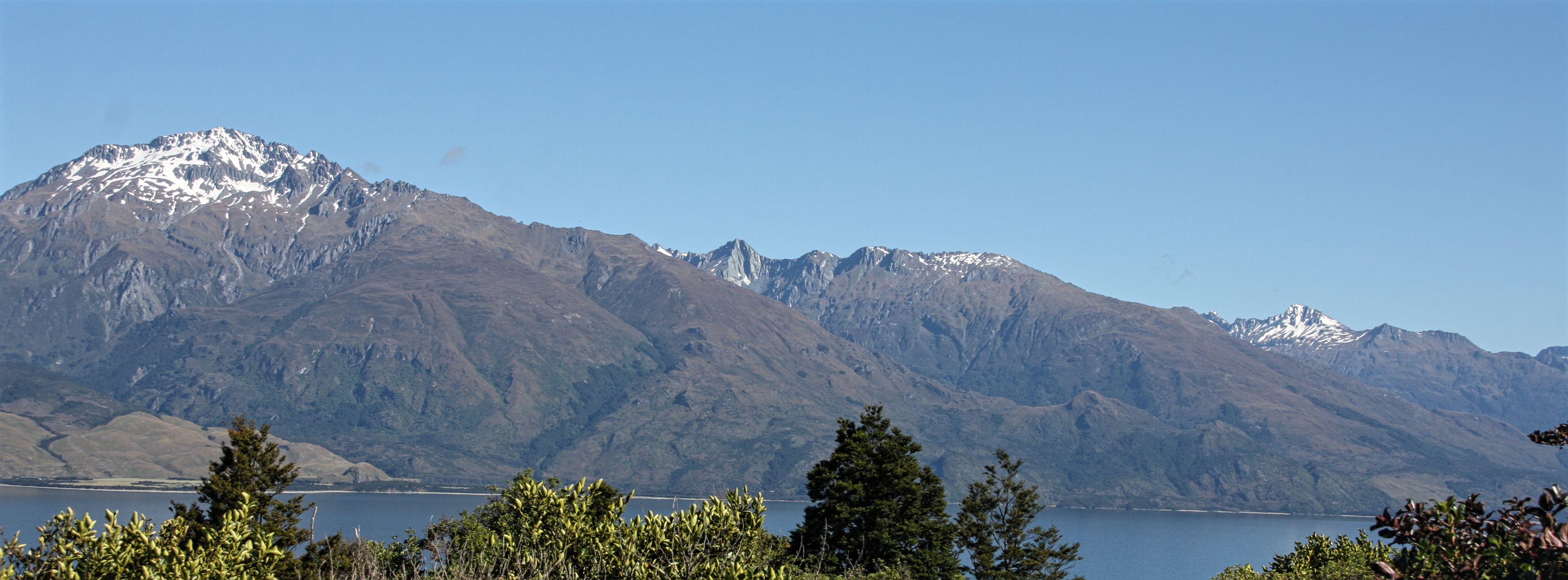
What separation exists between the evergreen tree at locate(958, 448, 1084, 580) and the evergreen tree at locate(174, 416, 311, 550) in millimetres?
56205

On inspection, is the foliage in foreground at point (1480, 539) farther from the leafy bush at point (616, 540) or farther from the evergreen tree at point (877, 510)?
the evergreen tree at point (877, 510)

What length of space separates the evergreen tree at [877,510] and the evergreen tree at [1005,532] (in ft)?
56.3

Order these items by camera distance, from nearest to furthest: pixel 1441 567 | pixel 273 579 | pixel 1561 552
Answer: pixel 1561 552, pixel 1441 567, pixel 273 579

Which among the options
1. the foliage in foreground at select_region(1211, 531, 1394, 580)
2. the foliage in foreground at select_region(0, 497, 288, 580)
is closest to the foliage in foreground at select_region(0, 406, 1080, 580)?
the foliage in foreground at select_region(0, 497, 288, 580)

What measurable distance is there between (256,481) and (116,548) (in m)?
41.6

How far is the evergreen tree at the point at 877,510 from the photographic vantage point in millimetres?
84375

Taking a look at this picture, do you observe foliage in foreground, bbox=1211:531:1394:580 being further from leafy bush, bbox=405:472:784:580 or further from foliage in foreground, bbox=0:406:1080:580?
leafy bush, bbox=405:472:784:580

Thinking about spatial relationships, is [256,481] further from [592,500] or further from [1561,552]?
[1561,552]

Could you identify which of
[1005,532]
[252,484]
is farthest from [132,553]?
[1005,532]

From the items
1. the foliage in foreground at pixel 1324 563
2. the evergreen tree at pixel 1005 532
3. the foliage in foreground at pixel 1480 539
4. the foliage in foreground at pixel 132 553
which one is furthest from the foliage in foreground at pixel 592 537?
the foliage in foreground at pixel 1324 563

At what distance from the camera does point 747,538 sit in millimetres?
33906

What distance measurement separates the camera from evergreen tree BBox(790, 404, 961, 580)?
84375 mm

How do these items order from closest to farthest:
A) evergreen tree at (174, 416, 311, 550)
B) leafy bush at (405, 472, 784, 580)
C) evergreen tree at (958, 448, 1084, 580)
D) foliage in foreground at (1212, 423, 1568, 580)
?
foliage in foreground at (1212, 423, 1568, 580) < leafy bush at (405, 472, 784, 580) < evergreen tree at (174, 416, 311, 550) < evergreen tree at (958, 448, 1084, 580)

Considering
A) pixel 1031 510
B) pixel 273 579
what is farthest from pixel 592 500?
pixel 1031 510
